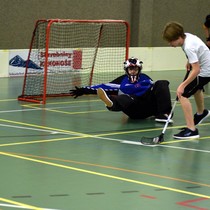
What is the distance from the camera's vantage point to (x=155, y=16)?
21.9 metres

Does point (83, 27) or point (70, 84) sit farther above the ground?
point (83, 27)

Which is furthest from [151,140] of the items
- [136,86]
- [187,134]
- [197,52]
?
[136,86]

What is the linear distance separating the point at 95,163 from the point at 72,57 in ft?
33.6

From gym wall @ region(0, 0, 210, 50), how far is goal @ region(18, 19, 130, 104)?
551mm

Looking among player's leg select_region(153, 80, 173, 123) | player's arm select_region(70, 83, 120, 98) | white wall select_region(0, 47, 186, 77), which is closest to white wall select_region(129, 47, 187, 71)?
white wall select_region(0, 47, 186, 77)

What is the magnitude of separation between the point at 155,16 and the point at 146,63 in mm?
2070

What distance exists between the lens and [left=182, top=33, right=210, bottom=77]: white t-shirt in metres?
9.35

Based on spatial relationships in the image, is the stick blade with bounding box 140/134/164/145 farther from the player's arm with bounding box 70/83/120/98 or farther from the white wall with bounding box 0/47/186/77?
the white wall with bounding box 0/47/186/77

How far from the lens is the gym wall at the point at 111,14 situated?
18.6 meters

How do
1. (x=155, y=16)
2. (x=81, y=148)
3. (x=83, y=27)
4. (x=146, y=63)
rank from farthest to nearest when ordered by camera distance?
(x=155, y=16), (x=146, y=63), (x=83, y=27), (x=81, y=148)

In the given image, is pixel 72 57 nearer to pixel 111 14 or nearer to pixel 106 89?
pixel 111 14

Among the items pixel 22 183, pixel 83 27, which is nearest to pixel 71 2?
pixel 83 27

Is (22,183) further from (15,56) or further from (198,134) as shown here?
(15,56)

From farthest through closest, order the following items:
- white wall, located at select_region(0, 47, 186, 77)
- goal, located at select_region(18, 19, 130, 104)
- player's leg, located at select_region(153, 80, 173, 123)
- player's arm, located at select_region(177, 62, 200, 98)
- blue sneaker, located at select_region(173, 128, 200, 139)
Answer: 1. white wall, located at select_region(0, 47, 186, 77)
2. goal, located at select_region(18, 19, 130, 104)
3. player's leg, located at select_region(153, 80, 173, 123)
4. blue sneaker, located at select_region(173, 128, 200, 139)
5. player's arm, located at select_region(177, 62, 200, 98)
